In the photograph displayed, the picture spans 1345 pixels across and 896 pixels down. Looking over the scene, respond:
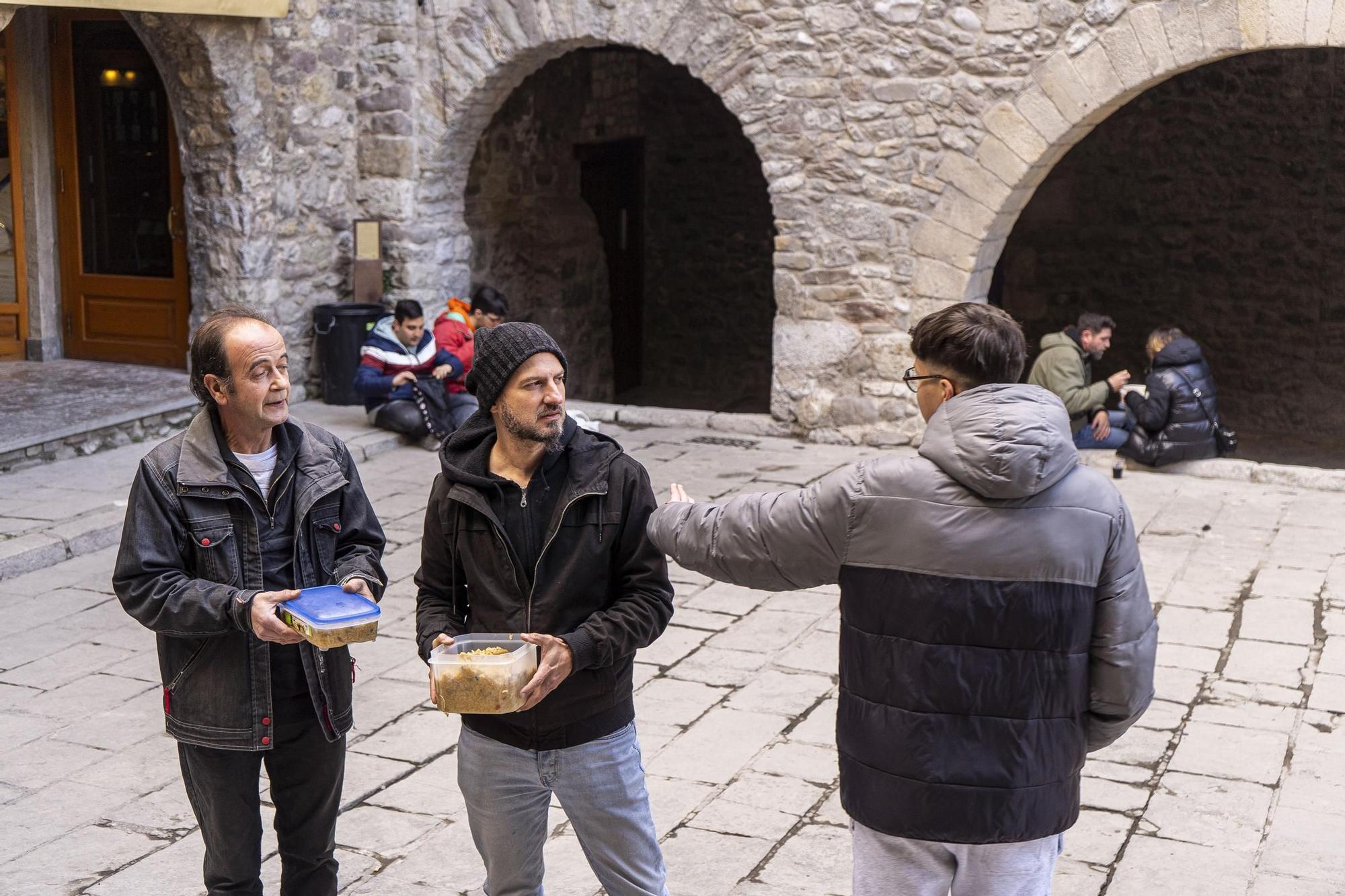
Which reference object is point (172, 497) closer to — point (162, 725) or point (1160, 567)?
point (162, 725)

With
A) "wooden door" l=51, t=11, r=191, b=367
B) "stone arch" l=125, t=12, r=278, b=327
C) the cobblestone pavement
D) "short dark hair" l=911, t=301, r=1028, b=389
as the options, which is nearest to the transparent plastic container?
"short dark hair" l=911, t=301, r=1028, b=389

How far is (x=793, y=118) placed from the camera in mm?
8500

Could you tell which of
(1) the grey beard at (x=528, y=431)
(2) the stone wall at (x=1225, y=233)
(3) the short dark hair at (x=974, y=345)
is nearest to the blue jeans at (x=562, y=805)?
(1) the grey beard at (x=528, y=431)

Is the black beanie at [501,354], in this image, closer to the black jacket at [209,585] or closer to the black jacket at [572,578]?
the black jacket at [572,578]

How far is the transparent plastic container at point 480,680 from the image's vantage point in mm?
2520

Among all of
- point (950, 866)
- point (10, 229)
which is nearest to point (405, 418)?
point (10, 229)

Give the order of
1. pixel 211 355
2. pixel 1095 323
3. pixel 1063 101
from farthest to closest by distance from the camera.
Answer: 1. pixel 1095 323
2. pixel 1063 101
3. pixel 211 355

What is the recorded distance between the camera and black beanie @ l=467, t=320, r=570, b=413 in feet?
8.84

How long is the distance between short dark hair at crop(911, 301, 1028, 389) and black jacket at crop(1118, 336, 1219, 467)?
5756 mm

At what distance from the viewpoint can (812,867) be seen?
12.2 feet

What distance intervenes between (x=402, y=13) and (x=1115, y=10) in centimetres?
421

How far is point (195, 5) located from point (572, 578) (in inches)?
243

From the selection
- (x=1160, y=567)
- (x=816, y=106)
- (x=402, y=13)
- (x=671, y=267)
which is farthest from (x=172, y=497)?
(x=671, y=267)

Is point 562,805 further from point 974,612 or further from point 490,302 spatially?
point 490,302
